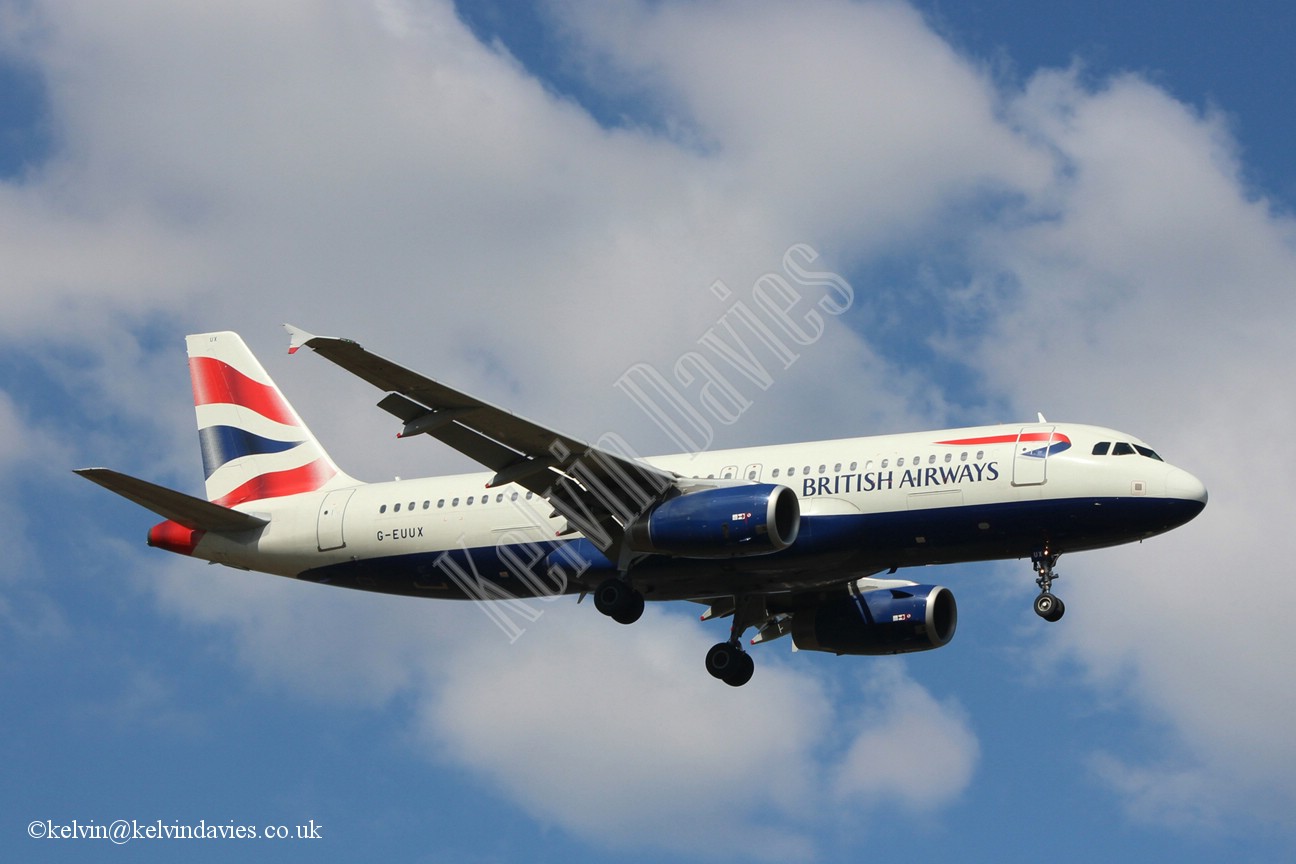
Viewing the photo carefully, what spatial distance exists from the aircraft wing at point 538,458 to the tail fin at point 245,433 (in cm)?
855

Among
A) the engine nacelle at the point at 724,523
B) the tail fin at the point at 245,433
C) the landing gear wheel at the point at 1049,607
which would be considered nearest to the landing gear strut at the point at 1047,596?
the landing gear wheel at the point at 1049,607

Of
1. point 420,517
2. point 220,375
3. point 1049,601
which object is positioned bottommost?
point 1049,601

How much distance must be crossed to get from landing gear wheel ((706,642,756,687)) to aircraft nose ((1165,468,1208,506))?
11.5 meters

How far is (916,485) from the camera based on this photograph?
3788cm

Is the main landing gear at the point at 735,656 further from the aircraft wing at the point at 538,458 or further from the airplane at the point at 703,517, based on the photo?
the aircraft wing at the point at 538,458

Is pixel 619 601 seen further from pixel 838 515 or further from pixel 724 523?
pixel 838 515

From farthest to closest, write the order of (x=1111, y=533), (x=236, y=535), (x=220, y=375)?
(x=220, y=375) < (x=236, y=535) < (x=1111, y=533)

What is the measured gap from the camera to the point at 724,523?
37.5 metres

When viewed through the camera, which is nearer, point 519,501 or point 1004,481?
point 1004,481

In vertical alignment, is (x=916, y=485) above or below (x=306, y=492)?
below

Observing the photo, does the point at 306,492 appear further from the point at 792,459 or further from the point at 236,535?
the point at 792,459

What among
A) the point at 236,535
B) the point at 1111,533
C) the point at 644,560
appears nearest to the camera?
the point at 1111,533

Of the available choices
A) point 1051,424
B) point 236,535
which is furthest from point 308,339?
point 1051,424

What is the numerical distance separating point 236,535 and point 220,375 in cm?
629
